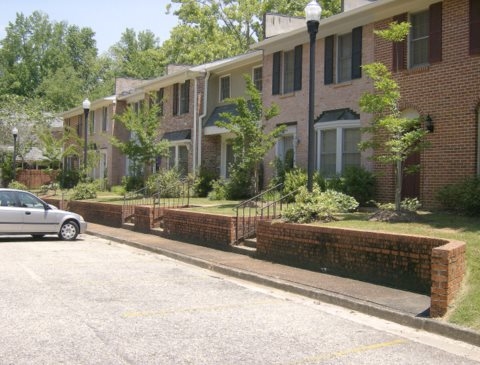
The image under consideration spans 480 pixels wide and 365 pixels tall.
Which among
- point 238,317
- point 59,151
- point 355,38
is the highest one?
point 355,38

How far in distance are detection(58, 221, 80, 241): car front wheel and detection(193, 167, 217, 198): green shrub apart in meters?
8.61

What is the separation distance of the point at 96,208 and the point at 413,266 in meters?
17.2

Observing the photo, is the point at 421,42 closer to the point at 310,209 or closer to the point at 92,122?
the point at 310,209

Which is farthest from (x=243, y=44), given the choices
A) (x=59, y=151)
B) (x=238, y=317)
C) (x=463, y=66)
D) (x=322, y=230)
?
(x=238, y=317)

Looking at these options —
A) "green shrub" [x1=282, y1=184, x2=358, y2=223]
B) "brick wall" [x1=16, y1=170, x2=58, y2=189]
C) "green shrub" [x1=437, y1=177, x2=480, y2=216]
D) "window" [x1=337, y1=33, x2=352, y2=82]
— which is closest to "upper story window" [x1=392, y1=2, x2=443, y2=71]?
"window" [x1=337, y1=33, x2=352, y2=82]

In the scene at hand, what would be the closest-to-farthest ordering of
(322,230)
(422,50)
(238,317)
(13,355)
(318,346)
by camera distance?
1. (13,355)
2. (318,346)
3. (238,317)
4. (322,230)
5. (422,50)

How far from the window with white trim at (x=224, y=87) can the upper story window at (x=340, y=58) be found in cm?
836

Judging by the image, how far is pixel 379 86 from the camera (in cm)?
1261

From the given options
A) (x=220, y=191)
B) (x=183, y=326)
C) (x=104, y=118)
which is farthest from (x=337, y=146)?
(x=104, y=118)

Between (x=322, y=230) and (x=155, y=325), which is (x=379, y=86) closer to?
(x=322, y=230)

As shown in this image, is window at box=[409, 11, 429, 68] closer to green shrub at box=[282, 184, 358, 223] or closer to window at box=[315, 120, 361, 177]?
window at box=[315, 120, 361, 177]

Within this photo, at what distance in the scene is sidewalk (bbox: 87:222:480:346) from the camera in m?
7.33

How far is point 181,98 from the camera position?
29.0 m

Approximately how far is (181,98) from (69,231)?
1309 cm
